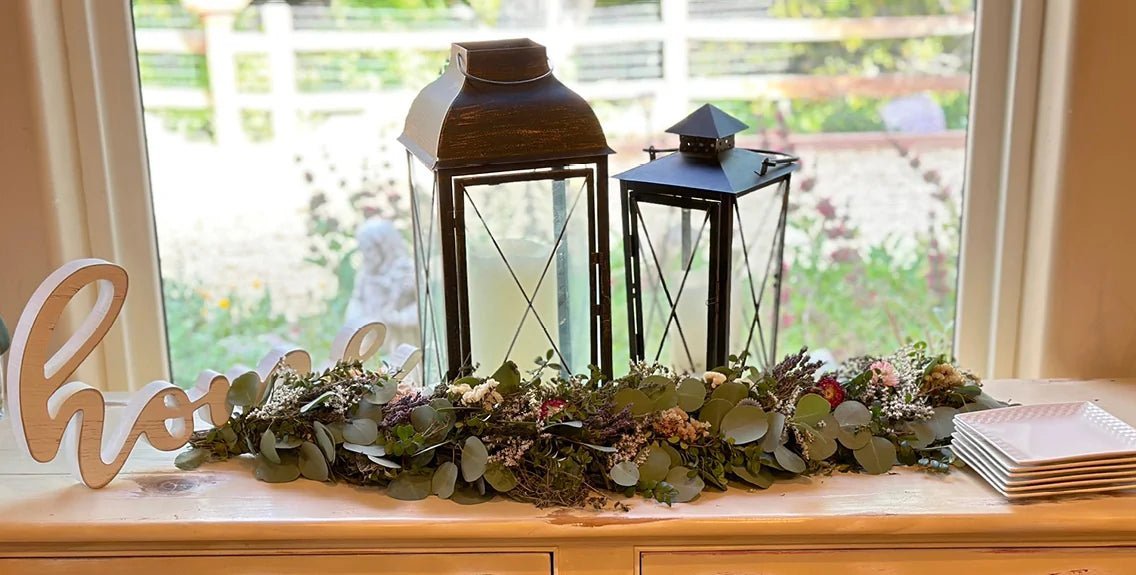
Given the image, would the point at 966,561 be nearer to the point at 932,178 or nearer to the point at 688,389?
the point at 688,389

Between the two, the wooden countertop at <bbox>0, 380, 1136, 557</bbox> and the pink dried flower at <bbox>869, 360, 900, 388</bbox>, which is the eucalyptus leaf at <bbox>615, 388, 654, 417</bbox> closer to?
the wooden countertop at <bbox>0, 380, 1136, 557</bbox>

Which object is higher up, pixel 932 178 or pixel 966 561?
pixel 932 178

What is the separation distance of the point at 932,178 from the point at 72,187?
117cm

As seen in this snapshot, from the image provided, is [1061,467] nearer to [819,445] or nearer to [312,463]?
[819,445]

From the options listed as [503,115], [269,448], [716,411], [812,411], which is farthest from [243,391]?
[812,411]

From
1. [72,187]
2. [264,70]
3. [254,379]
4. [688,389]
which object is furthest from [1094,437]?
[72,187]

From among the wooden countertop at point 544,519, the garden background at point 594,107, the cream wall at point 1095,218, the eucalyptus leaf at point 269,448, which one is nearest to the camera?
the wooden countertop at point 544,519

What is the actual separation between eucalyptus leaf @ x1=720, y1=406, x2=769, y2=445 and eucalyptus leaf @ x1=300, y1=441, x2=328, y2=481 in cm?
43

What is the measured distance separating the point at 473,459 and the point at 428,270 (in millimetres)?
253

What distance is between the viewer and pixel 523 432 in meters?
1.09

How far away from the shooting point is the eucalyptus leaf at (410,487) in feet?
3.51

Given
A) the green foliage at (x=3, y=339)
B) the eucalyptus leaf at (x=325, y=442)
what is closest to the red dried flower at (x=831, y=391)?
the eucalyptus leaf at (x=325, y=442)

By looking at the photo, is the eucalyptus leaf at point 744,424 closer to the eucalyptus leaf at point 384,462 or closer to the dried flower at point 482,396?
the dried flower at point 482,396

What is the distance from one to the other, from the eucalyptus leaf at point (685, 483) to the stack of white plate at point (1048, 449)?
0.29m
